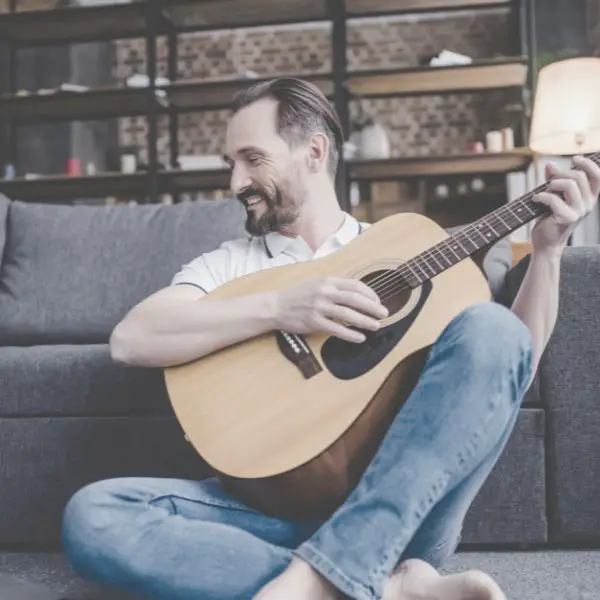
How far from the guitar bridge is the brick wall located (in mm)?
4683

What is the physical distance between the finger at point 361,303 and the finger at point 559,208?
281 mm

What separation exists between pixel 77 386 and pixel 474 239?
2.76ft

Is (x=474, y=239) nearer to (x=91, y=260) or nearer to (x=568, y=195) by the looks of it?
(x=568, y=195)

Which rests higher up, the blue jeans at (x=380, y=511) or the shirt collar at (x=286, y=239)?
the shirt collar at (x=286, y=239)

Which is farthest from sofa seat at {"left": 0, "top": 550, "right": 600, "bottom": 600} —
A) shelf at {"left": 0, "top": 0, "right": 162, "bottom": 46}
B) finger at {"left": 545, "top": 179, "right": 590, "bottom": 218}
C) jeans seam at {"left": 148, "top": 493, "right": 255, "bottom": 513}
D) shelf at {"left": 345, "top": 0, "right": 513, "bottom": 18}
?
shelf at {"left": 0, "top": 0, "right": 162, "bottom": 46}

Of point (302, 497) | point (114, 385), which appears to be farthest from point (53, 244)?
point (302, 497)

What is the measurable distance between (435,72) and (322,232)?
9.79ft

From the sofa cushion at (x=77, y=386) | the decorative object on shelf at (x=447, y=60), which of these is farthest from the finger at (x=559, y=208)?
the decorative object on shelf at (x=447, y=60)

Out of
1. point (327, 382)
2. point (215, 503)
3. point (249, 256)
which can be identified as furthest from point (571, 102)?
point (215, 503)

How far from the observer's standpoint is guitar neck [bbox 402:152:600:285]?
109cm

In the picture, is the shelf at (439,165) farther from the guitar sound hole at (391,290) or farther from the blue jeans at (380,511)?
the blue jeans at (380,511)

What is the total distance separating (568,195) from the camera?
3.62 feet

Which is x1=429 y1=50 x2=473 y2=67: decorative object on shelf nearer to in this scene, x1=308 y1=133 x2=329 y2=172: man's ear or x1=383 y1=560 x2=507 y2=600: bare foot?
x1=308 y1=133 x2=329 y2=172: man's ear

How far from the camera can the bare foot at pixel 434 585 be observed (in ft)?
A: 2.89
